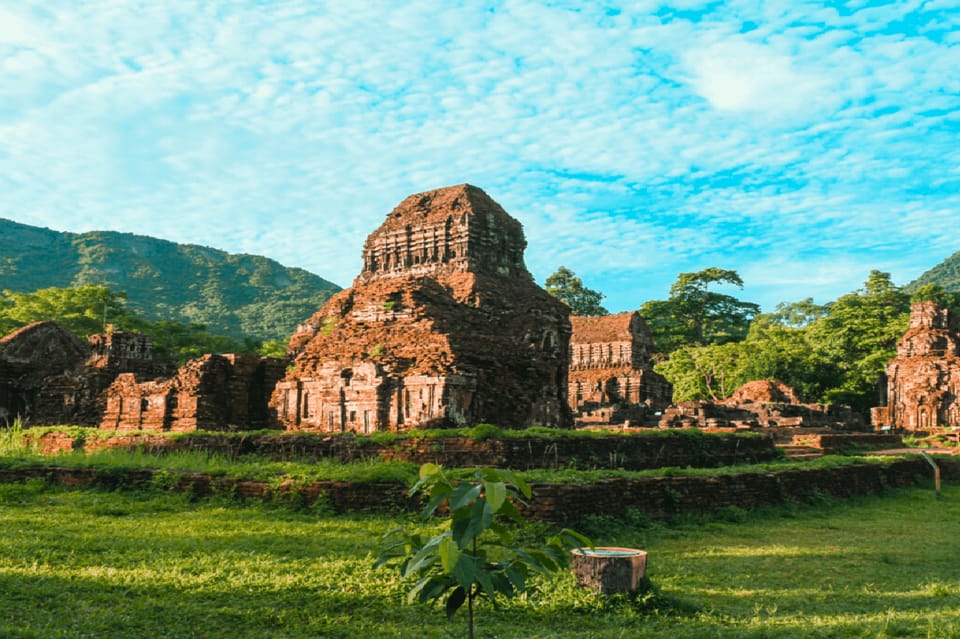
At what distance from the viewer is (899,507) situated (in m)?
14.4

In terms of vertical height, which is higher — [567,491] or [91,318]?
[91,318]

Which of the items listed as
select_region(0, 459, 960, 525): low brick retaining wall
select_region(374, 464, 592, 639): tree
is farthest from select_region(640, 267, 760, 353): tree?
select_region(374, 464, 592, 639): tree

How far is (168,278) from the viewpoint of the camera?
103312 mm

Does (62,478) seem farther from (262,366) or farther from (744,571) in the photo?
(262,366)

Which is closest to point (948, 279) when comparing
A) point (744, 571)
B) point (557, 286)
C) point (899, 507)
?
point (557, 286)

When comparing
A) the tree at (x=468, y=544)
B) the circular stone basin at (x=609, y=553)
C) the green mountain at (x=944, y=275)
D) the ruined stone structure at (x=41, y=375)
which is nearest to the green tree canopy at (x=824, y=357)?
the ruined stone structure at (x=41, y=375)

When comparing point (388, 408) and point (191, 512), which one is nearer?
point (191, 512)

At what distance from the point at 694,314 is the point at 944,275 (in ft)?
219

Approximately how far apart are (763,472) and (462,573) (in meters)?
10.9

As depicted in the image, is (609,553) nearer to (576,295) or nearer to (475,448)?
(475,448)

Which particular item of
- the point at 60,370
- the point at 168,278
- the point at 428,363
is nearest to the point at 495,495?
the point at 428,363

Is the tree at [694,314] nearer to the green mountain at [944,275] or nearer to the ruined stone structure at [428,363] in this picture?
the ruined stone structure at [428,363]

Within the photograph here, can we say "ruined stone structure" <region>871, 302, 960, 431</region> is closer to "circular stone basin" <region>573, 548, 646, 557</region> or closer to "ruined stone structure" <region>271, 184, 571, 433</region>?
"ruined stone structure" <region>271, 184, 571, 433</region>

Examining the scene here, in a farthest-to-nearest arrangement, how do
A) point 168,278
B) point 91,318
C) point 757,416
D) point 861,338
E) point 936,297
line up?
point 168,278, point 936,297, point 861,338, point 91,318, point 757,416
